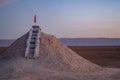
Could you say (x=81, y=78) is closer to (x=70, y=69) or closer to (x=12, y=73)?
(x=70, y=69)

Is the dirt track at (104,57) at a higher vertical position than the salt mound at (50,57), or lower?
lower

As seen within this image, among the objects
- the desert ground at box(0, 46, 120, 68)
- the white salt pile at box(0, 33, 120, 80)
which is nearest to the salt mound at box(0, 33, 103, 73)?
the white salt pile at box(0, 33, 120, 80)

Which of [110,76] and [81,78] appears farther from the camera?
[110,76]

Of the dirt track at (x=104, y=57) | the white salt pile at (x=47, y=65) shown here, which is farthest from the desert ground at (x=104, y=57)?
the white salt pile at (x=47, y=65)

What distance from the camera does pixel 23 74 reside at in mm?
17969

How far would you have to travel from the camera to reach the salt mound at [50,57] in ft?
64.7

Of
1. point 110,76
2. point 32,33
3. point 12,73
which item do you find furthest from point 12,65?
point 110,76

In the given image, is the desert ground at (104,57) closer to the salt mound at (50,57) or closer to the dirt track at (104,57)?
the dirt track at (104,57)

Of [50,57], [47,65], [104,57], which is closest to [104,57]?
[104,57]

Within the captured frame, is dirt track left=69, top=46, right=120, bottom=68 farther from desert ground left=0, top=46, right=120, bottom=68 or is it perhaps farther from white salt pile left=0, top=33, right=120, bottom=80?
white salt pile left=0, top=33, right=120, bottom=80

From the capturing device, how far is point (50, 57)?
2030 centimetres

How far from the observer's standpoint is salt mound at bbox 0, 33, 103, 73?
776 inches

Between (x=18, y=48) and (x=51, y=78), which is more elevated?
(x=18, y=48)

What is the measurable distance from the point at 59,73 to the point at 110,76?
10.8ft
